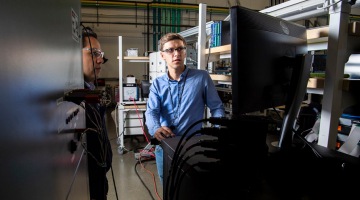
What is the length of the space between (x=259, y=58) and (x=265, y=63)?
0.04 m

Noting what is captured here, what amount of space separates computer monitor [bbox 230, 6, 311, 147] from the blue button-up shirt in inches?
33.8

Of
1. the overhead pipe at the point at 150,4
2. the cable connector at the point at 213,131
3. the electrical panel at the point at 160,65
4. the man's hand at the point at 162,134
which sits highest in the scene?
the overhead pipe at the point at 150,4

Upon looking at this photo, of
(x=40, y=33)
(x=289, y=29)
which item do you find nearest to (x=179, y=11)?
(x=289, y=29)

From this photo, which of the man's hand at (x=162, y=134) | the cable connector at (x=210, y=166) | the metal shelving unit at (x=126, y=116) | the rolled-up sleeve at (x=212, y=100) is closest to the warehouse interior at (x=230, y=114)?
the cable connector at (x=210, y=166)

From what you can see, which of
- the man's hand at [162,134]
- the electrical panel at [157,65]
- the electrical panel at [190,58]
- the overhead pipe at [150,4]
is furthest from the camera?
the overhead pipe at [150,4]

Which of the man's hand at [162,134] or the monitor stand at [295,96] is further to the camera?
the man's hand at [162,134]

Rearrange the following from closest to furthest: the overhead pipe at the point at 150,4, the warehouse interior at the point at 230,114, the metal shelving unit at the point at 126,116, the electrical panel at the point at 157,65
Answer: the warehouse interior at the point at 230,114
the metal shelving unit at the point at 126,116
the electrical panel at the point at 157,65
the overhead pipe at the point at 150,4

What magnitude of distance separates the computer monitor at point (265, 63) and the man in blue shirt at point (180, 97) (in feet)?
2.79

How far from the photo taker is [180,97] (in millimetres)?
1637

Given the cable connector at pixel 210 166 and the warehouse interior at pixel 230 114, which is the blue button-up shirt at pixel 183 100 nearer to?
the warehouse interior at pixel 230 114

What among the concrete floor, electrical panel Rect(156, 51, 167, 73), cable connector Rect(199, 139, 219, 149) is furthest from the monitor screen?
electrical panel Rect(156, 51, 167, 73)

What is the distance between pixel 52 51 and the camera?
0.44 meters

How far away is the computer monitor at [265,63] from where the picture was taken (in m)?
0.59

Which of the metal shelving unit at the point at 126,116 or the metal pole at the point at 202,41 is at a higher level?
the metal pole at the point at 202,41
